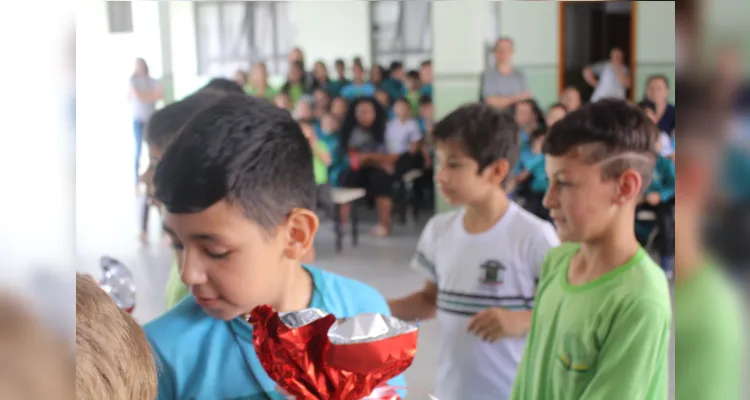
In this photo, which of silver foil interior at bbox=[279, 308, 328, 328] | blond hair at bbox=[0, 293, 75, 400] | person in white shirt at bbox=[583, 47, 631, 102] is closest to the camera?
blond hair at bbox=[0, 293, 75, 400]

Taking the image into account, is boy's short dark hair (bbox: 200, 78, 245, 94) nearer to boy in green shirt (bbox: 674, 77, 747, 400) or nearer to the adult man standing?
the adult man standing

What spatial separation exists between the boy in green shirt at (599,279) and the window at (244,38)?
320 mm

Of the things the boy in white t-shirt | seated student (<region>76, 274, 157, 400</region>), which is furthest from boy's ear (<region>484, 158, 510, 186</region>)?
seated student (<region>76, 274, 157, 400</region>)

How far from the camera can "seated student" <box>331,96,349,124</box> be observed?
89cm

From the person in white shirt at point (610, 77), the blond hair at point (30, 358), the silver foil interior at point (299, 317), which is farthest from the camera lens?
the person in white shirt at point (610, 77)

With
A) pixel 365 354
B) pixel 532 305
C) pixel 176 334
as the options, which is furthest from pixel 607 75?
pixel 176 334

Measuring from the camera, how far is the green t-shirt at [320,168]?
0.86 metres

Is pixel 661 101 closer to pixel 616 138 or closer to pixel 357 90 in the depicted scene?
pixel 616 138

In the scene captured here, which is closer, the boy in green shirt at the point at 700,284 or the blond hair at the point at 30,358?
the blond hair at the point at 30,358

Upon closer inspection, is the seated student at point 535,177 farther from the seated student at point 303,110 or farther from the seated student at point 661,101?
the seated student at point 303,110

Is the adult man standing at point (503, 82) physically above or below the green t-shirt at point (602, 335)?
above

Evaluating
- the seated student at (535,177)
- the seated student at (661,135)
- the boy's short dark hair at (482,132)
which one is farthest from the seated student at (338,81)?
the seated student at (661,135)

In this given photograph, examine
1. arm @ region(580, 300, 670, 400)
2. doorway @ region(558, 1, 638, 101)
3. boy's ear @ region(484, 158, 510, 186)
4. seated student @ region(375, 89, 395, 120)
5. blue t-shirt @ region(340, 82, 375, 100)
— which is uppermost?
doorway @ region(558, 1, 638, 101)

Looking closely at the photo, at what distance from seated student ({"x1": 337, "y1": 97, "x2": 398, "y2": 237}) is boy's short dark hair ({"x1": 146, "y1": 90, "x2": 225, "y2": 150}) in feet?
0.51
